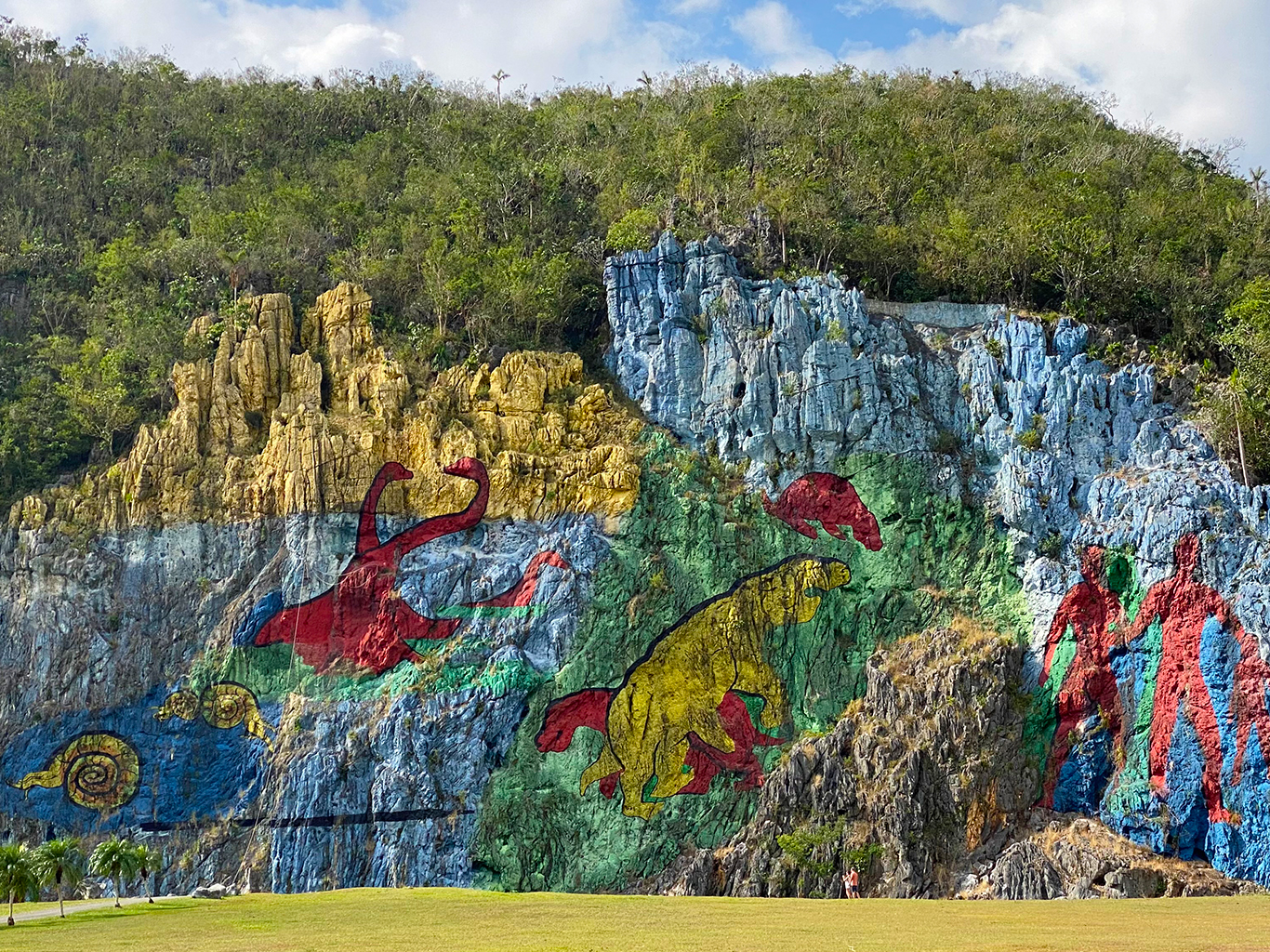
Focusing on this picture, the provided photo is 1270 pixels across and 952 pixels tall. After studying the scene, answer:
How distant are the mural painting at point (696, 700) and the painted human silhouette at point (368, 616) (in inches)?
119

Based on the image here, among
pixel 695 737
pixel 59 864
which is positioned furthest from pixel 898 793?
pixel 59 864

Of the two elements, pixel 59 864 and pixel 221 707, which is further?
pixel 221 707

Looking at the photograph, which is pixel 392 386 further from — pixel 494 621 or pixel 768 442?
pixel 768 442

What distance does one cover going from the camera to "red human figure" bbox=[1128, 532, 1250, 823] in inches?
1058

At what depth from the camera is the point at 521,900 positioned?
2256 centimetres

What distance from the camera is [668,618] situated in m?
29.9

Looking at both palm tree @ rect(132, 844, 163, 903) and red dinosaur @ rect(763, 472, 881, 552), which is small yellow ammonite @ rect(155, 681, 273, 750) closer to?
palm tree @ rect(132, 844, 163, 903)

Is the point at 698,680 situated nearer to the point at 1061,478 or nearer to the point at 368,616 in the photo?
the point at 368,616

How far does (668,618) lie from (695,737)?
272 centimetres

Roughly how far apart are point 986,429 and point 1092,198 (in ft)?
29.8

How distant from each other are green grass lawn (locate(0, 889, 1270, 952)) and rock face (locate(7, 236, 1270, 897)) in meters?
3.54

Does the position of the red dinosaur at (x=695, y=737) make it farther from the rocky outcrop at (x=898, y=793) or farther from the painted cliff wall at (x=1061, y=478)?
the painted cliff wall at (x=1061, y=478)

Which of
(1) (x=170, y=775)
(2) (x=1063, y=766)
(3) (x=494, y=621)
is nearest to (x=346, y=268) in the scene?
(3) (x=494, y=621)

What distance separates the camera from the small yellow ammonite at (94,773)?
28.5 meters
